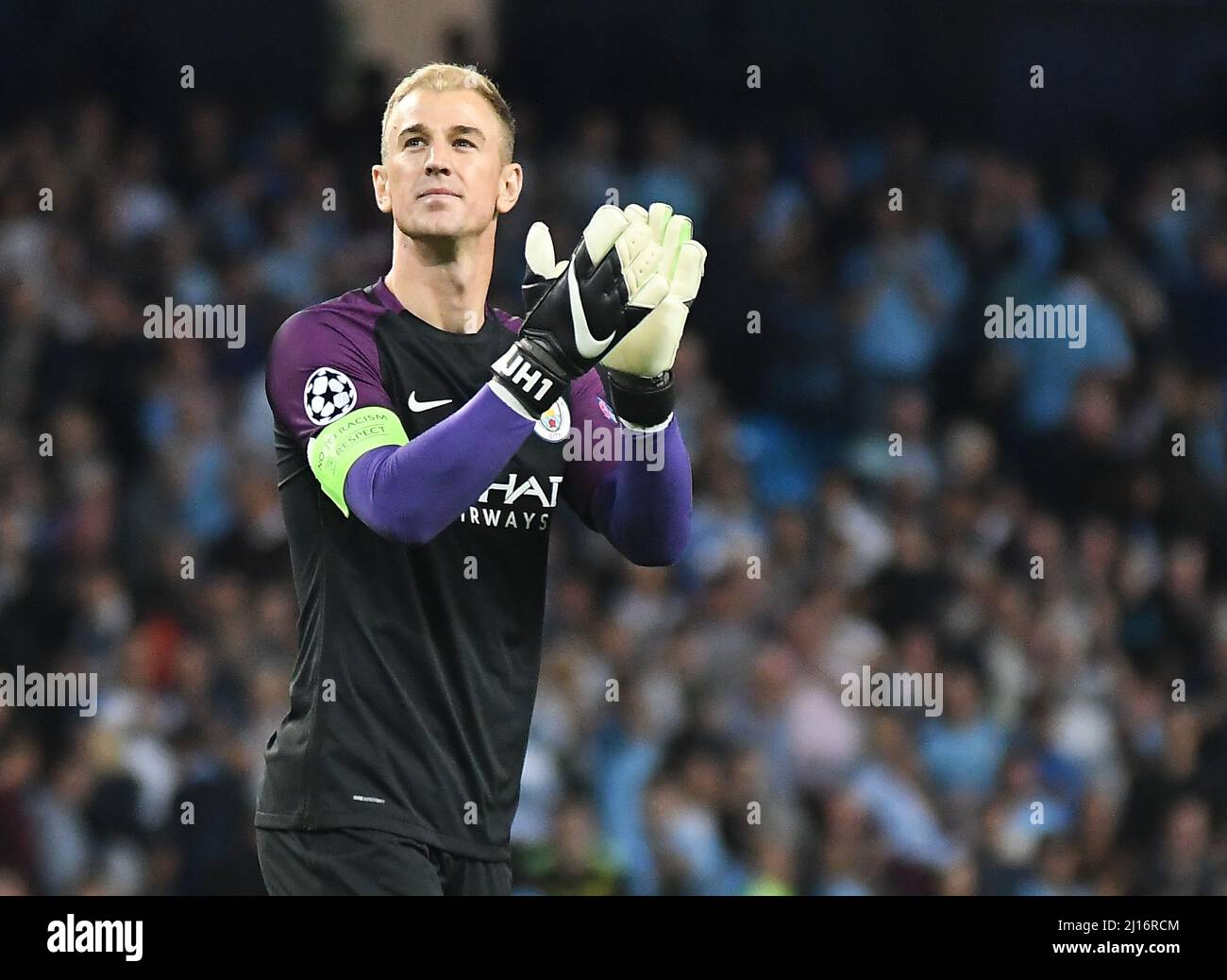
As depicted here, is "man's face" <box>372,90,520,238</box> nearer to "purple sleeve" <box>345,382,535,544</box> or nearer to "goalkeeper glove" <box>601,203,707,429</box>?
"goalkeeper glove" <box>601,203,707,429</box>

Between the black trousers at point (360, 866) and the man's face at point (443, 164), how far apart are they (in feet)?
3.83

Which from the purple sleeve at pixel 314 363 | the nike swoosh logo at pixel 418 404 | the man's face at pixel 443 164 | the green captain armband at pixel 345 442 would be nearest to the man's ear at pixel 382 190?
the man's face at pixel 443 164

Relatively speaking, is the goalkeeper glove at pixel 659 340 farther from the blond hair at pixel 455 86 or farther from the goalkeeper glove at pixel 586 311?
the blond hair at pixel 455 86

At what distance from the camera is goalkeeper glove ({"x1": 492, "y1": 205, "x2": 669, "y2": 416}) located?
3.30 metres

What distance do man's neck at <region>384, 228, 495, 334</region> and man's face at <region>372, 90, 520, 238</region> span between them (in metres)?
0.03

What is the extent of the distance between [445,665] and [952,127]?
769 centimetres

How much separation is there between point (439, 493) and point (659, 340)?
0.55 metres

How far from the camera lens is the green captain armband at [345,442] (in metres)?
3.38

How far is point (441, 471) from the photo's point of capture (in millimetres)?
3236

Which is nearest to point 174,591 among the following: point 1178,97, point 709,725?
point 709,725

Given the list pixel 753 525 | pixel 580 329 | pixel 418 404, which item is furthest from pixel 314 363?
pixel 753 525

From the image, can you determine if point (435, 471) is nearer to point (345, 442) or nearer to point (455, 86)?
point (345, 442)
